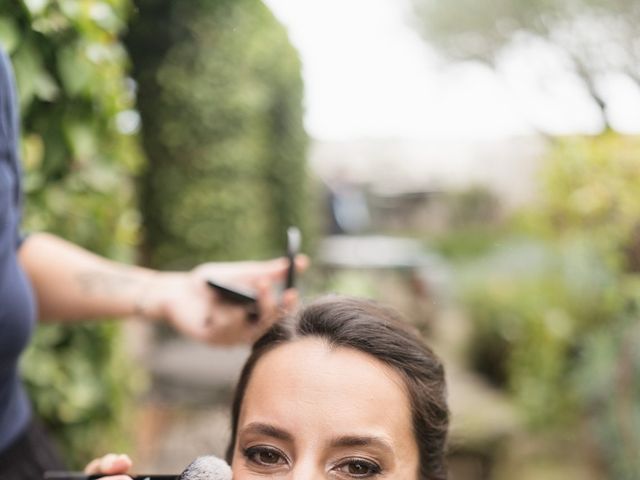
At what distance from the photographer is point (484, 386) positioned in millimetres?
6660

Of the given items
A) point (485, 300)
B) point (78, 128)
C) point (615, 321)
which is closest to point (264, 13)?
point (485, 300)

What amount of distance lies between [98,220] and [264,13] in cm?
522

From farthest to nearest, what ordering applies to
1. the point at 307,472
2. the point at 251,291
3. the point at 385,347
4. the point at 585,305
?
the point at 585,305 < the point at 251,291 < the point at 385,347 < the point at 307,472

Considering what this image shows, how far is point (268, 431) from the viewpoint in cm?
127

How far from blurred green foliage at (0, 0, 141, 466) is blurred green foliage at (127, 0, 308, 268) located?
3518 millimetres

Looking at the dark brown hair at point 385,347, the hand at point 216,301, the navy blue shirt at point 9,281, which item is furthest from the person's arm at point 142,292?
the dark brown hair at point 385,347

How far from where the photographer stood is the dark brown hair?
4.63 ft

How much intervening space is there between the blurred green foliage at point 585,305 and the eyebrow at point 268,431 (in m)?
3.20

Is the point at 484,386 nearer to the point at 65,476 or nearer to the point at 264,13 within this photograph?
the point at 264,13

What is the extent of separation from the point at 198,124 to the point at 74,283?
504cm

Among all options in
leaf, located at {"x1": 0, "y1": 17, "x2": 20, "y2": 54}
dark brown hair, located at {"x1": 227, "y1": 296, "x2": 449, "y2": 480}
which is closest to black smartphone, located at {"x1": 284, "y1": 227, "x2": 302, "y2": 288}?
dark brown hair, located at {"x1": 227, "y1": 296, "x2": 449, "y2": 480}

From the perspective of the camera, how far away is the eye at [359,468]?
4.00ft

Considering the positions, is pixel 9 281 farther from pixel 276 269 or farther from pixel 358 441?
pixel 358 441

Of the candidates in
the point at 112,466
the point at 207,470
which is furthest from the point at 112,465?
the point at 207,470
